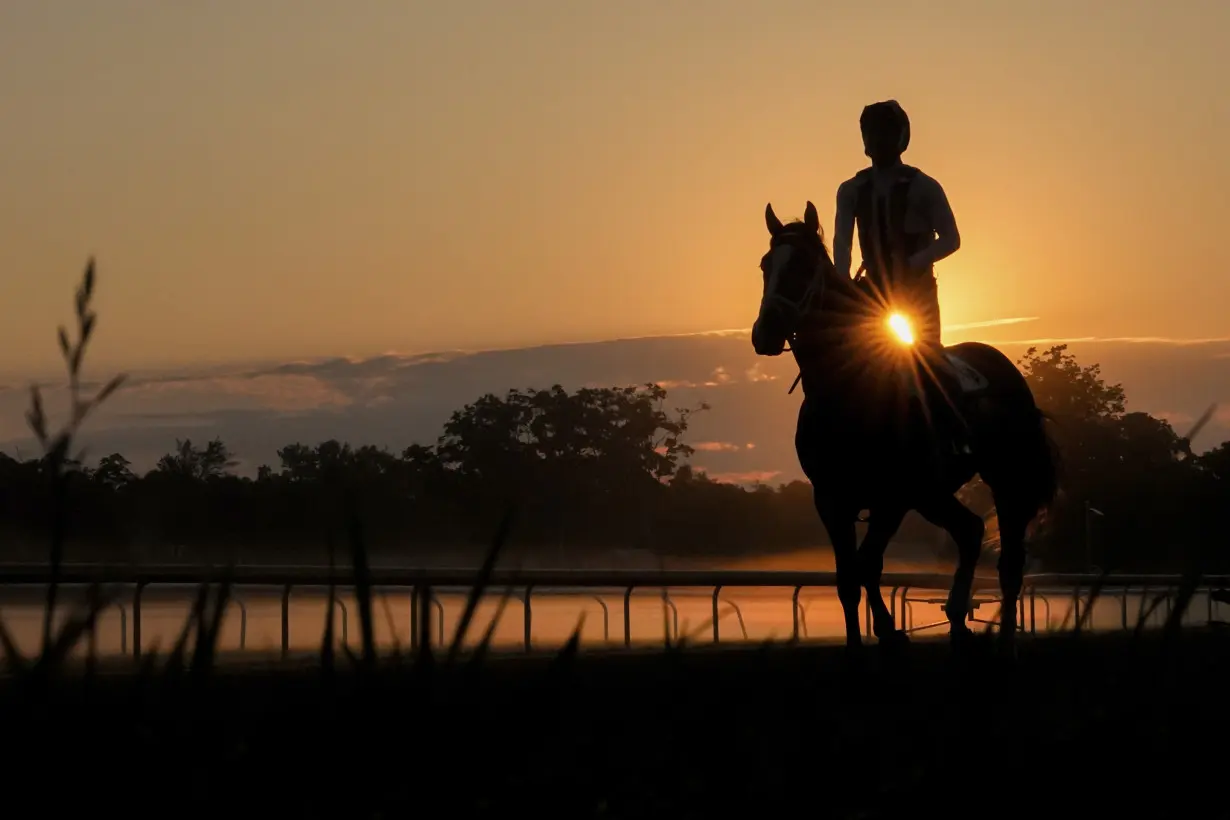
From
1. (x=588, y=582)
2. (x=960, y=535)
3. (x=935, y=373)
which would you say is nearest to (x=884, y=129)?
(x=935, y=373)

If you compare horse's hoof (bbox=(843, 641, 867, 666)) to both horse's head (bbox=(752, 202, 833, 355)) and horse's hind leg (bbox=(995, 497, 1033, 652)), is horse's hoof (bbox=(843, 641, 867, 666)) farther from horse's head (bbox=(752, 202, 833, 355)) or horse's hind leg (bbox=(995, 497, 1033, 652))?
horse's hind leg (bbox=(995, 497, 1033, 652))

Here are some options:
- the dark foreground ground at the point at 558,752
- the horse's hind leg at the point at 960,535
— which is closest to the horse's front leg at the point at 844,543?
the horse's hind leg at the point at 960,535

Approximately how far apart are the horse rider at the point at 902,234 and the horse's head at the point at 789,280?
25.1 inches

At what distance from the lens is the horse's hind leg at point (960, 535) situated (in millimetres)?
11891

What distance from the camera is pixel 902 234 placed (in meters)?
11.7

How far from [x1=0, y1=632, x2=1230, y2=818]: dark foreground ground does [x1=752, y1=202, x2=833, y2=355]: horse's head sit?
19.2 feet

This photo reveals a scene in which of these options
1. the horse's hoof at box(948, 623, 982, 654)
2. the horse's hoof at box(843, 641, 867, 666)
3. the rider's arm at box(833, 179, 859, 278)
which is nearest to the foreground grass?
the horse's hoof at box(843, 641, 867, 666)

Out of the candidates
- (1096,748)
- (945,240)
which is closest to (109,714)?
(1096,748)

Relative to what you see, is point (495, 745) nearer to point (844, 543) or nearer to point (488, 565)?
point (488, 565)

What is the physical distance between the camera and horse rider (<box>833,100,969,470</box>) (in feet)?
37.5

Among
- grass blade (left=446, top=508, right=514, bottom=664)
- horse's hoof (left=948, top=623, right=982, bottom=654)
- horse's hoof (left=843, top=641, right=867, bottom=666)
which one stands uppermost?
grass blade (left=446, top=508, right=514, bottom=664)

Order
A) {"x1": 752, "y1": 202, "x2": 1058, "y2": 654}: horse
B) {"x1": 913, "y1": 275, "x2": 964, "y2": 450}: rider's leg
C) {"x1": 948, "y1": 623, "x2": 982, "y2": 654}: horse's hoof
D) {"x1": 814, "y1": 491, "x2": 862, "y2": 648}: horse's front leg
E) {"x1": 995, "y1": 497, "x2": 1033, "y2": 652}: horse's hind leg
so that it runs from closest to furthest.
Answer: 1. {"x1": 948, "y1": 623, "x2": 982, "y2": 654}: horse's hoof
2. {"x1": 752, "y1": 202, "x2": 1058, "y2": 654}: horse
3. {"x1": 814, "y1": 491, "x2": 862, "y2": 648}: horse's front leg
4. {"x1": 913, "y1": 275, "x2": 964, "y2": 450}: rider's leg
5. {"x1": 995, "y1": 497, "x2": 1033, "y2": 652}: horse's hind leg

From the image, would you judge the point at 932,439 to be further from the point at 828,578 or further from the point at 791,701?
the point at 828,578

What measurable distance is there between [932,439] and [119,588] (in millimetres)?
9025
